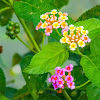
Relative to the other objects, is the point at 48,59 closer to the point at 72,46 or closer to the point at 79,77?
the point at 72,46

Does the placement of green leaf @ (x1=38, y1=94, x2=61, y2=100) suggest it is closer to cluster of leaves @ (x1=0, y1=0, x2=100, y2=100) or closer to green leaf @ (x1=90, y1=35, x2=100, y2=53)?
cluster of leaves @ (x1=0, y1=0, x2=100, y2=100)

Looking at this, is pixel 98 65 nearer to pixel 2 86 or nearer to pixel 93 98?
pixel 93 98

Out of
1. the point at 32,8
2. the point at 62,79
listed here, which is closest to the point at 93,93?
the point at 62,79

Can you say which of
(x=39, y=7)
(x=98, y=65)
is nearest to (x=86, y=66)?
(x=98, y=65)

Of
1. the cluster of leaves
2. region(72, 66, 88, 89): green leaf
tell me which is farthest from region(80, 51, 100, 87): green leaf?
region(72, 66, 88, 89): green leaf

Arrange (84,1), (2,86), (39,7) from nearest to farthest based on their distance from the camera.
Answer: (39,7)
(2,86)
(84,1)

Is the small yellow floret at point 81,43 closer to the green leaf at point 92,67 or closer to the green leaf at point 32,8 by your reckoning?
the green leaf at point 92,67

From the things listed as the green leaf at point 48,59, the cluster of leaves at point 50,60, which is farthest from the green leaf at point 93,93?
the green leaf at point 48,59
